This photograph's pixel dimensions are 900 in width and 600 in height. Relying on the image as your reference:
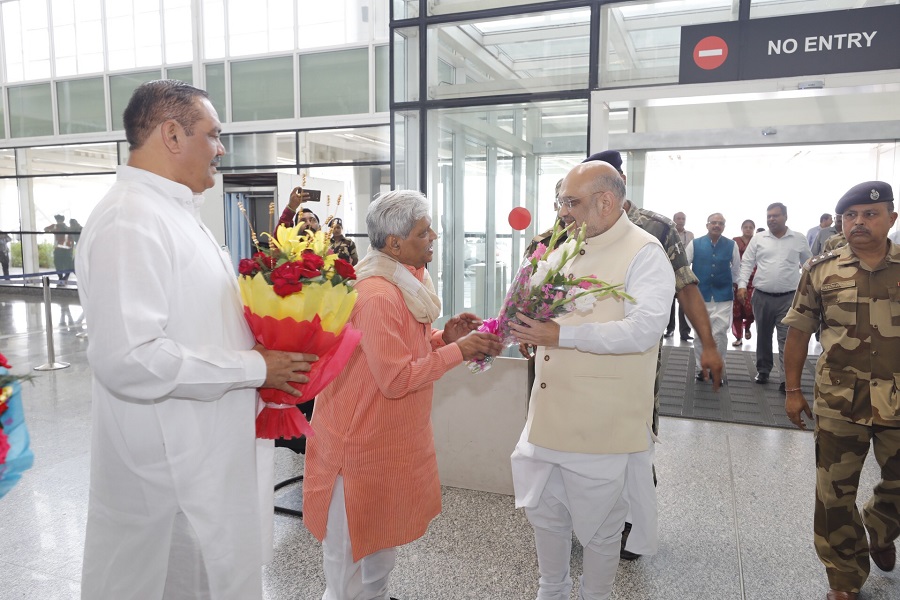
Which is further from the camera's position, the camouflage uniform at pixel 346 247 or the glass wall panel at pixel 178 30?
the glass wall panel at pixel 178 30

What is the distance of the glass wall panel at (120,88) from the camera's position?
1364cm

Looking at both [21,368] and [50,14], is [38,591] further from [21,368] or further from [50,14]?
[50,14]

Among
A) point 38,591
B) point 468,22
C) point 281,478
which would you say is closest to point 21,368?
point 281,478

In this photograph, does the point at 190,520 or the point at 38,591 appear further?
the point at 38,591

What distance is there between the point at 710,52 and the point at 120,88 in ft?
44.1

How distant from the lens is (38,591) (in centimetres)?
288

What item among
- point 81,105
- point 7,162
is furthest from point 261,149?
point 7,162

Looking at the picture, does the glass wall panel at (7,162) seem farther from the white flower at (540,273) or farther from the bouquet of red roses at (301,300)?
the white flower at (540,273)

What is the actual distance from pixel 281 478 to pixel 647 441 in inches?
109

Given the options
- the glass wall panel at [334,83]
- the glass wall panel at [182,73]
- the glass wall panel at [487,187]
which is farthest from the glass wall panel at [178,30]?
the glass wall panel at [487,187]

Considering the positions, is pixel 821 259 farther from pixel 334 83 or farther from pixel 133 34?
pixel 133 34

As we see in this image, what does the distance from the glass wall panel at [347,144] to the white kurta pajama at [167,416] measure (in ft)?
35.3

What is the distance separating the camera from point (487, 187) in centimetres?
574

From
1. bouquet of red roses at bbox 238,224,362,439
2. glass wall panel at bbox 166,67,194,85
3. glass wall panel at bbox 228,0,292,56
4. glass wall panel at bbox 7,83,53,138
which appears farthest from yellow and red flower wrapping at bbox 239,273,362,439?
glass wall panel at bbox 7,83,53,138
